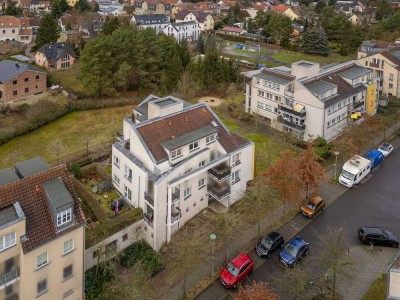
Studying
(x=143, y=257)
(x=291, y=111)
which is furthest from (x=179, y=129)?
(x=291, y=111)

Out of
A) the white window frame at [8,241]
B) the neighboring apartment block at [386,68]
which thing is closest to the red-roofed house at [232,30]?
the neighboring apartment block at [386,68]

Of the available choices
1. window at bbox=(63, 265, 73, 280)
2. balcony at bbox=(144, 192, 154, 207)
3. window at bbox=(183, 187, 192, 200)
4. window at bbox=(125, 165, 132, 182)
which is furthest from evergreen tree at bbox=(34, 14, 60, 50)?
window at bbox=(63, 265, 73, 280)

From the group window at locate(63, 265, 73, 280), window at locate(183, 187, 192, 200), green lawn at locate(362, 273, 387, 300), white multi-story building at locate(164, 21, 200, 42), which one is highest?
white multi-story building at locate(164, 21, 200, 42)

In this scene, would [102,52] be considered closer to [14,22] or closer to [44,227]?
[44,227]

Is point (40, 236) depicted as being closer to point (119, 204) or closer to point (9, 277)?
point (9, 277)

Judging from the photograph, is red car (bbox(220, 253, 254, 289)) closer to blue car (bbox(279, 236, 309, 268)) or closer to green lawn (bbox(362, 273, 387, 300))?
blue car (bbox(279, 236, 309, 268))

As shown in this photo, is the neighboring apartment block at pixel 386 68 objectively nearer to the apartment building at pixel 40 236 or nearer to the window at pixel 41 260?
the apartment building at pixel 40 236

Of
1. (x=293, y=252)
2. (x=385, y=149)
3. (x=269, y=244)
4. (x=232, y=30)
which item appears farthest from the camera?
(x=232, y=30)
